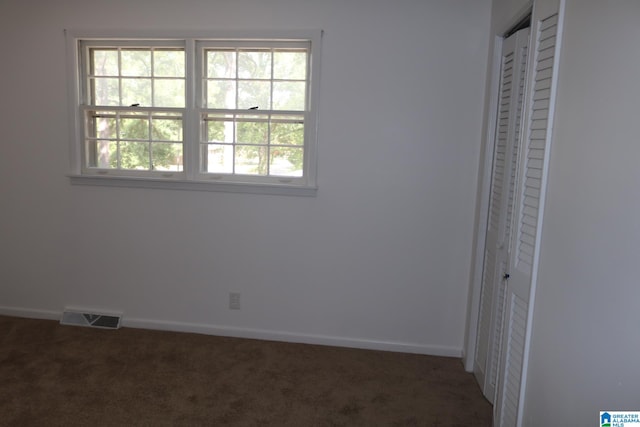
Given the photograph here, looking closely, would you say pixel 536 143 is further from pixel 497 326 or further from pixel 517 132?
pixel 497 326

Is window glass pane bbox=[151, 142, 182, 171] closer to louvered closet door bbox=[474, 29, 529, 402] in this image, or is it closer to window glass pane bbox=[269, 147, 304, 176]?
window glass pane bbox=[269, 147, 304, 176]

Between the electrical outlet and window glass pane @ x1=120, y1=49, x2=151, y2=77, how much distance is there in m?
1.75

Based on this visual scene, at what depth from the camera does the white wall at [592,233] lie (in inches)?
49.8

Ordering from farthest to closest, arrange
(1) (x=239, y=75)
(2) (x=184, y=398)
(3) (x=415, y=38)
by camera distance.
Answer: (1) (x=239, y=75) → (3) (x=415, y=38) → (2) (x=184, y=398)

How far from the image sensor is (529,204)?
1958 mm

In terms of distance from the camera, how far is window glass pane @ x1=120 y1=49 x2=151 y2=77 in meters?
3.52

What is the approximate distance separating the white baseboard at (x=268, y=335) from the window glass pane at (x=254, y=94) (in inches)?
65.2

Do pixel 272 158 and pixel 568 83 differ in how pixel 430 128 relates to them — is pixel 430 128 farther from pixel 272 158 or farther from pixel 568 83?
pixel 568 83

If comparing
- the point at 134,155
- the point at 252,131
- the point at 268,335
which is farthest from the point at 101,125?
the point at 268,335

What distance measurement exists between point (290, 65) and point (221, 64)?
505 mm

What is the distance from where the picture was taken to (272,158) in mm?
3484

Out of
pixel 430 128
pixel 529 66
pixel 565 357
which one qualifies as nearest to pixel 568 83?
pixel 529 66

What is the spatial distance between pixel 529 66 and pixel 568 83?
1.31 feet

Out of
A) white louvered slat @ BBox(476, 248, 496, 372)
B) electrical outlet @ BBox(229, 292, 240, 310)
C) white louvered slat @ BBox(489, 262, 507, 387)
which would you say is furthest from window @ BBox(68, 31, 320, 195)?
white louvered slat @ BBox(489, 262, 507, 387)
